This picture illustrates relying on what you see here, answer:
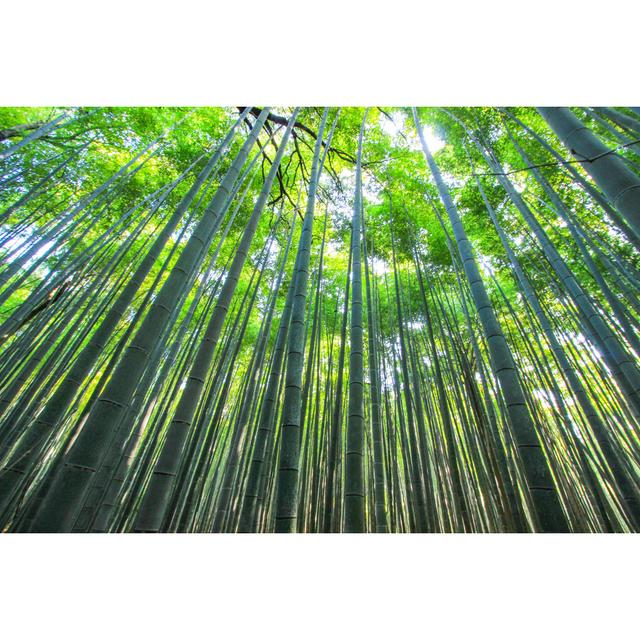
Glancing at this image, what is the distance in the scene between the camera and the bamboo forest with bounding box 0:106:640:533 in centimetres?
104

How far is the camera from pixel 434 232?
417 centimetres

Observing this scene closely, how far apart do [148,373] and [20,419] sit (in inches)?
48.4

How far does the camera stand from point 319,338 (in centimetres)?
261

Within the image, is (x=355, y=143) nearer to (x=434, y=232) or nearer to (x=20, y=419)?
(x=434, y=232)

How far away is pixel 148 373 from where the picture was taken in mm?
1893

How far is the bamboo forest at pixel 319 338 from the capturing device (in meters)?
1.04
